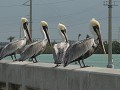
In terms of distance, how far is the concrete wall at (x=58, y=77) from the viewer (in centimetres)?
846

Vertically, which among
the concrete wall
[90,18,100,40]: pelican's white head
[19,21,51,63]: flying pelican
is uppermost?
[90,18,100,40]: pelican's white head

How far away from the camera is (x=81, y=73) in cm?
953

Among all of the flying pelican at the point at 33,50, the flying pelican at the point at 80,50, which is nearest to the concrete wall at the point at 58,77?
the flying pelican at the point at 80,50

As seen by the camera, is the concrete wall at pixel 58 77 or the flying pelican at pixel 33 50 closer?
the concrete wall at pixel 58 77

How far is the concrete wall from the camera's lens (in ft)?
27.8

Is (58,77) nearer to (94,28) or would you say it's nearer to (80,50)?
(80,50)

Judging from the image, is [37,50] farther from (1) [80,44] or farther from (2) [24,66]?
(1) [80,44]

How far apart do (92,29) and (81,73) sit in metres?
2.89

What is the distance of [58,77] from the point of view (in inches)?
419

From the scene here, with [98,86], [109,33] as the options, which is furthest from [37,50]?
[109,33]

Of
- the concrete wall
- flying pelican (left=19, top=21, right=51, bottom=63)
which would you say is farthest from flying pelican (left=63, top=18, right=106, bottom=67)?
flying pelican (left=19, top=21, right=51, bottom=63)

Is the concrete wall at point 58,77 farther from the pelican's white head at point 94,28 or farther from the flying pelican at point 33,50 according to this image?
the pelican's white head at point 94,28

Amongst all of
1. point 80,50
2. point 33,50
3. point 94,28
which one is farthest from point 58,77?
point 33,50

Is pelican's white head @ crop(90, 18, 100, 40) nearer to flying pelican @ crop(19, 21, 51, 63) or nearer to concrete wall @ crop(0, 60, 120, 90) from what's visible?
concrete wall @ crop(0, 60, 120, 90)
